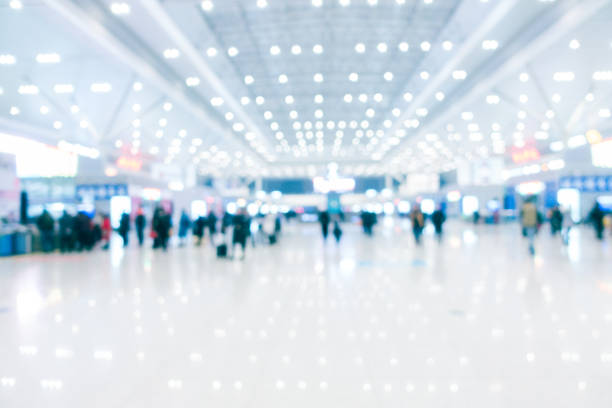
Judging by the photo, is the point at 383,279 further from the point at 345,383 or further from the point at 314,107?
the point at 314,107

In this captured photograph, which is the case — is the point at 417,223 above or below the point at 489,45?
below

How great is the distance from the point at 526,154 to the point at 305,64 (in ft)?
98.4

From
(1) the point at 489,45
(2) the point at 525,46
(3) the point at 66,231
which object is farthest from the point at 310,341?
(1) the point at 489,45

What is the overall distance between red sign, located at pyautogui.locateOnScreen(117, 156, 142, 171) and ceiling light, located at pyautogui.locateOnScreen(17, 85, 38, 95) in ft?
38.5

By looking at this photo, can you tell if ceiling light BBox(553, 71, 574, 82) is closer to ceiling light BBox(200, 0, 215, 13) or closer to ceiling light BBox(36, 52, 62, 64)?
ceiling light BBox(200, 0, 215, 13)

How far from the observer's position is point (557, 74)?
987 inches

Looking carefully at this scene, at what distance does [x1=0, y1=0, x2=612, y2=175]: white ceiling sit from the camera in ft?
59.6

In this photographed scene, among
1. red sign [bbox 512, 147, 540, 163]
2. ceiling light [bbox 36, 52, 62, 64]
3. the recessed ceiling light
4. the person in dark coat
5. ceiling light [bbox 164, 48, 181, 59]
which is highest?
ceiling light [bbox 164, 48, 181, 59]

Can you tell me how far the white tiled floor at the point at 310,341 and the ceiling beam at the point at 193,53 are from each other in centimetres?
1114

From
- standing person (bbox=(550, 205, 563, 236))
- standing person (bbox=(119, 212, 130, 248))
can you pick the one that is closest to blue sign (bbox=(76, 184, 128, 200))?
standing person (bbox=(119, 212, 130, 248))

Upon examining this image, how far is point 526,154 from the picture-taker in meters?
47.2

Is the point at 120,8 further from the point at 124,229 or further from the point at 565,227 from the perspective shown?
the point at 565,227

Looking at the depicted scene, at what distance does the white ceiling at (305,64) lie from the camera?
1817 centimetres

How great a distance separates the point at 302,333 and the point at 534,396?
2397 mm
